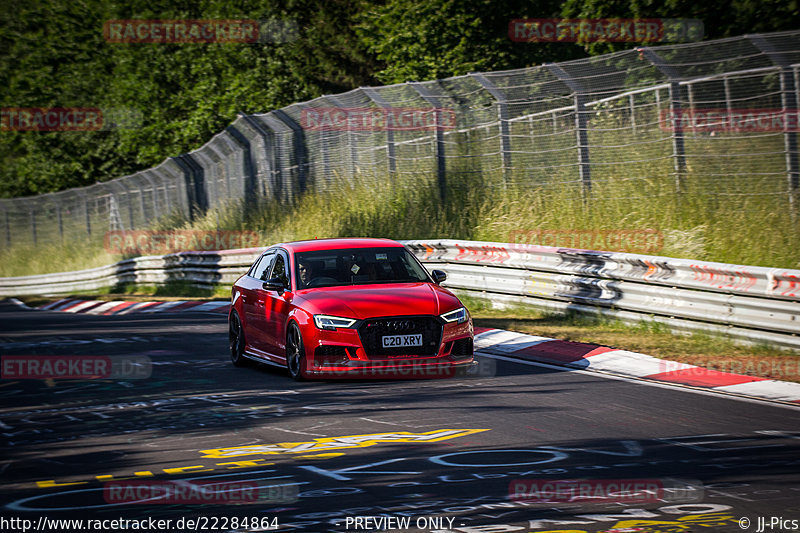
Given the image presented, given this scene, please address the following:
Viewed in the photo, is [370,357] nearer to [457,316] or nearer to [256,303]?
[457,316]

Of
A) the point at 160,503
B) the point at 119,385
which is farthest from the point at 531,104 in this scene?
the point at 160,503

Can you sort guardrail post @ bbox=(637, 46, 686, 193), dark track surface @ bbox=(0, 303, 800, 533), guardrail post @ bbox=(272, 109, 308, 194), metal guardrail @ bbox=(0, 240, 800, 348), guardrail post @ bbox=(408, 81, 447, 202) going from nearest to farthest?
dark track surface @ bbox=(0, 303, 800, 533) → metal guardrail @ bbox=(0, 240, 800, 348) → guardrail post @ bbox=(637, 46, 686, 193) → guardrail post @ bbox=(408, 81, 447, 202) → guardrail post @ bbox=(272, 109, 308, 194)

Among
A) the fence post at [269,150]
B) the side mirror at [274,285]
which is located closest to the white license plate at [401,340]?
the side mirror at [274,285]

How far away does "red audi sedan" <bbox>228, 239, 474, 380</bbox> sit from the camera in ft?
36.9

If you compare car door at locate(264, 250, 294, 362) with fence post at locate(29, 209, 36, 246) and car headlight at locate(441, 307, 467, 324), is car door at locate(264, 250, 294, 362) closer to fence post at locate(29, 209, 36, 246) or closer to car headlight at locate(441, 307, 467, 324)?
car headlight at locate(441, 307, 467, 324)

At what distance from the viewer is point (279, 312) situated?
40.4ft

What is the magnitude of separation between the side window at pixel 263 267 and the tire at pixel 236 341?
0.57m

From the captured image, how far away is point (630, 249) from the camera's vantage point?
57.1ft

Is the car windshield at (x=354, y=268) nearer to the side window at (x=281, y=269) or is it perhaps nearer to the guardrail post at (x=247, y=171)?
the side window at (x=281, y=269)

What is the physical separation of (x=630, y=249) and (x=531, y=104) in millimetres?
3501

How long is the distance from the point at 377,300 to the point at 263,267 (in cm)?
259

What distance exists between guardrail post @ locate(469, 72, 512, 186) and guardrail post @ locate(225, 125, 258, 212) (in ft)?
38.5

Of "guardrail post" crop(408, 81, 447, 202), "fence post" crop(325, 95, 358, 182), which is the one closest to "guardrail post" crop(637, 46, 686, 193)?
"guardrail post" crop(408, 81, 447, 202)

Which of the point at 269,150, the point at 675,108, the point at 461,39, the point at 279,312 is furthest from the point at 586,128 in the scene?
the point at 461,39
